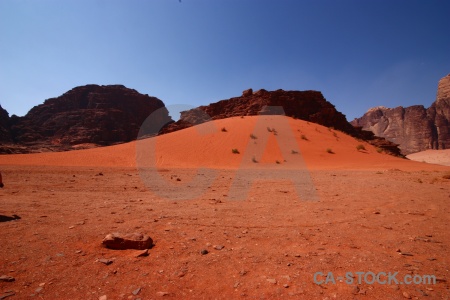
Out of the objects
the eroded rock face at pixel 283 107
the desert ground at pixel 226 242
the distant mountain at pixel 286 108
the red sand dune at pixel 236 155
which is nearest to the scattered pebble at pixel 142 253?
the desert ground at pixel 226 242

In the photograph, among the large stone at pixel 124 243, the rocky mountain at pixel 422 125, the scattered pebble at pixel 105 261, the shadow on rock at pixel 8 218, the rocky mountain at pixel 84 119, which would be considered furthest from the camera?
the rocky mountain at pixel 422 125

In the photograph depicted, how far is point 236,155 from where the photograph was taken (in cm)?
1756

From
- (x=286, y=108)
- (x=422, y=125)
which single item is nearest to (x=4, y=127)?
(x=286, y=108)

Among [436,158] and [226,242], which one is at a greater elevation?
[226,242]

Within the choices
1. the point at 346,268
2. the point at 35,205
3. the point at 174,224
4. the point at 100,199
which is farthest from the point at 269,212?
the point at 35,205

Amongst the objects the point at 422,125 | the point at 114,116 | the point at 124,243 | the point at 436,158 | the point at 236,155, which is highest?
the point at 114,116

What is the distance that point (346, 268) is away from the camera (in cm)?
237

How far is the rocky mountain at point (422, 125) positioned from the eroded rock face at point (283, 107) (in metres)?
41.4

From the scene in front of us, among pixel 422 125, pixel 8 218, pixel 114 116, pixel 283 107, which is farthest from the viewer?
pixel 114 116

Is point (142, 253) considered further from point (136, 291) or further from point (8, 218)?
point (8, 218)

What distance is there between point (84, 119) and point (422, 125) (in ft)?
332

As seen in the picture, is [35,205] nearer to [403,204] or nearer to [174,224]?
[174,224]

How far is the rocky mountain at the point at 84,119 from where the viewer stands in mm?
62906

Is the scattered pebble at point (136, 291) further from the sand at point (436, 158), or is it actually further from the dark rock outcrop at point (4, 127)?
the dark rock outcrop at point (4, 127)
